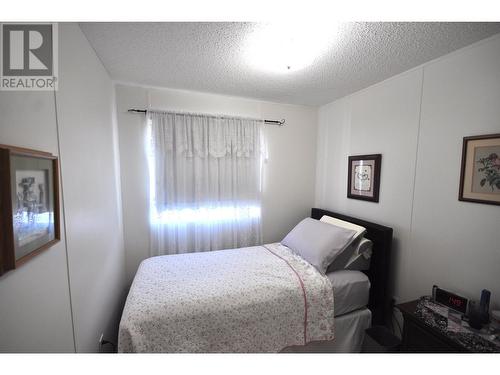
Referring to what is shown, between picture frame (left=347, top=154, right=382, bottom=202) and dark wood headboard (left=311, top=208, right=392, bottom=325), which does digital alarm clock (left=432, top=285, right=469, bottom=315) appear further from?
picture frame (left=347, top=154, right=382, bottom=202)

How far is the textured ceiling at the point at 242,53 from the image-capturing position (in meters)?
1.16

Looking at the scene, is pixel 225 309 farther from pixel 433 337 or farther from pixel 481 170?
pixel 481 170

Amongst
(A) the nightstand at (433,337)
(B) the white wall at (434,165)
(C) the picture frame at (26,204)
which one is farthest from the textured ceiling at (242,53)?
(A) the nightstand at (433,337)

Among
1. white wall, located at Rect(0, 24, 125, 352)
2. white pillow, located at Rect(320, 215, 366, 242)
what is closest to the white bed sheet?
white pillow, located at Rect(320, 215, 366, 242)

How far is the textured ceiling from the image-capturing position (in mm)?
1160

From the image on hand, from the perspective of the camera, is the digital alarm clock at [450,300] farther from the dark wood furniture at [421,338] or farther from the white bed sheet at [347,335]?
the white bed sheet at [347,335]

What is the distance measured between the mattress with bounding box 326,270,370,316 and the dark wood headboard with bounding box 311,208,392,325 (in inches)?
5.5

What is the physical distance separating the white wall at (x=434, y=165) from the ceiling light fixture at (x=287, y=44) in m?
0.92

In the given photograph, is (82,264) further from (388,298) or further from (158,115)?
(388,298)

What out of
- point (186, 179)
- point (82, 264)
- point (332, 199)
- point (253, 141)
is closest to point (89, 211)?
point (82, 264)

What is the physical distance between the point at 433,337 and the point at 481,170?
1075 mm

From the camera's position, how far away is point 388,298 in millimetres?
1780

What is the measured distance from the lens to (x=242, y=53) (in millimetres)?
1411

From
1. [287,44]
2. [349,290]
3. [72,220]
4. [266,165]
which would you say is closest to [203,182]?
[266,165]
